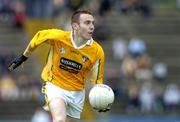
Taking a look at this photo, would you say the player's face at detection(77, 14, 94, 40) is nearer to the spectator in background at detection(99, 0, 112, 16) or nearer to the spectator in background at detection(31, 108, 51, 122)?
the spectator in background at detection(31, 108, 51, 122)

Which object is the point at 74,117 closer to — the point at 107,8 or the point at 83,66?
the point at 83,66

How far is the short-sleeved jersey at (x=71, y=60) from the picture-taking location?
12289mm

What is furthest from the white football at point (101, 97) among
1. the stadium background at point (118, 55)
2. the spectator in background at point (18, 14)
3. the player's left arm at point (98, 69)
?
the spectator in background at point (18, 14)

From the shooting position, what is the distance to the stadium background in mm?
23844

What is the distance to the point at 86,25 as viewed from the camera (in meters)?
12.2

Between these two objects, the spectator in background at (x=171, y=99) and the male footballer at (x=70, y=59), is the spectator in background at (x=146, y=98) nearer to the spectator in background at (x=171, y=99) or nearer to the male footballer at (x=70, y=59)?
the spectator in background at (x=171, y=99)

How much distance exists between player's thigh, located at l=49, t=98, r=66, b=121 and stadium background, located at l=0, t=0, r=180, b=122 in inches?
377

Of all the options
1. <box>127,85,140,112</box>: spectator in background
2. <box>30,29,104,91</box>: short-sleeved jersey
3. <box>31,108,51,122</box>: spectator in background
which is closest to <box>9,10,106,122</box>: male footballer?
<box>30,29,104,91</box>: short-sleeved jersey

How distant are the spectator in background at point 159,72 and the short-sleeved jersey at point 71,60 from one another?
519 inches

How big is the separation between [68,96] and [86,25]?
1.07 m

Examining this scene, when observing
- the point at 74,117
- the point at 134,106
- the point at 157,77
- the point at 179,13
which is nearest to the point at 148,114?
the point at 134,106

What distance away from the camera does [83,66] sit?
1231cm

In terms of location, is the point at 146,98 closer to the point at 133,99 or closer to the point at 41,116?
the point at 133,99

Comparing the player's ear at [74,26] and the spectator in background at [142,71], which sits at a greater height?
the player's ear at [74,26]
